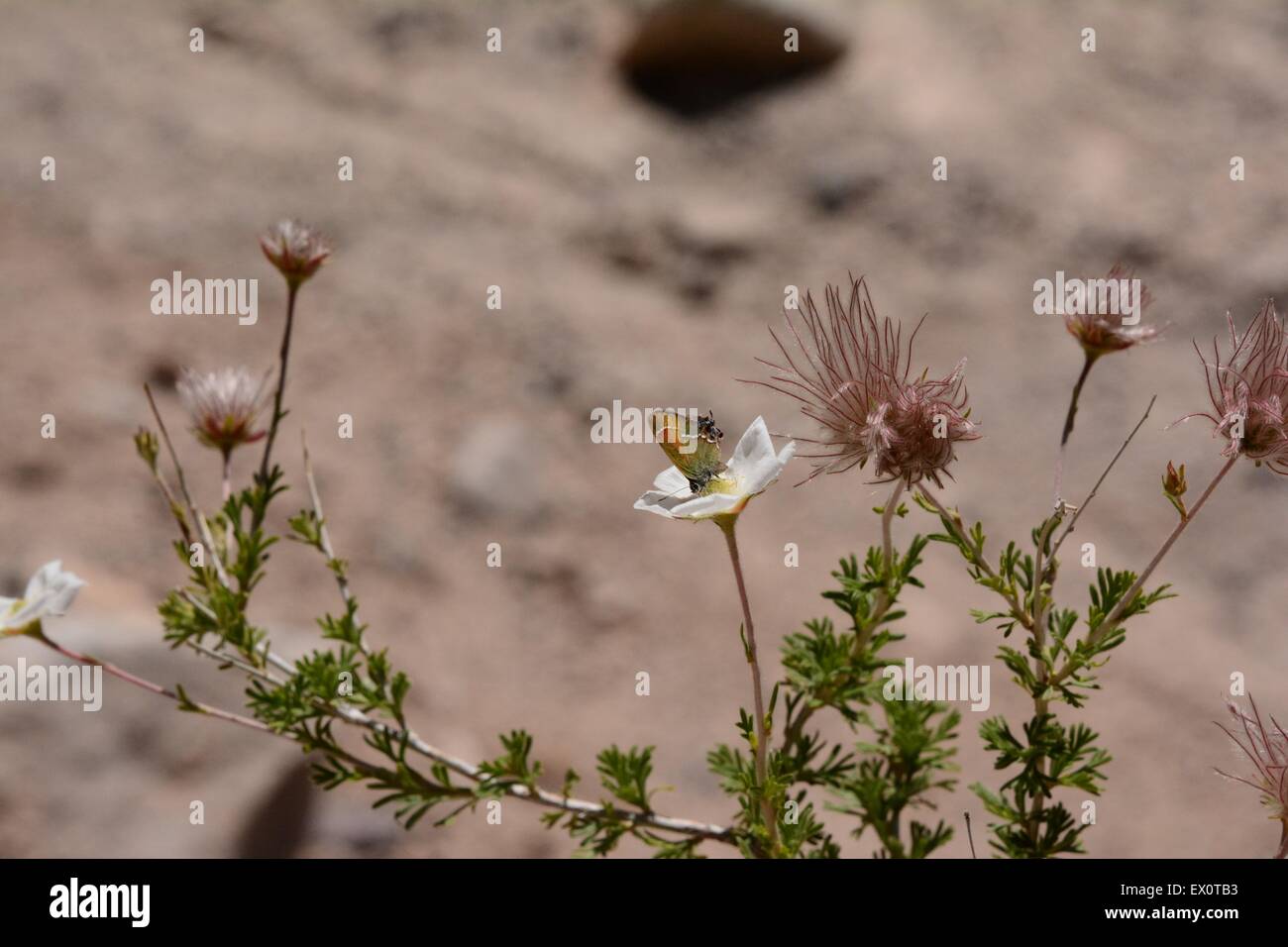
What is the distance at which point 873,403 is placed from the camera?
842mm

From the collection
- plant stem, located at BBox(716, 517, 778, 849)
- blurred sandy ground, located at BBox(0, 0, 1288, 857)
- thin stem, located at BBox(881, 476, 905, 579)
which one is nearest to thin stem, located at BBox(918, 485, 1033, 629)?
thin stem, located at BBox(881, 476, 905, 579)

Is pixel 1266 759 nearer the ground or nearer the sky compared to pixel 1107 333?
nearer the ground

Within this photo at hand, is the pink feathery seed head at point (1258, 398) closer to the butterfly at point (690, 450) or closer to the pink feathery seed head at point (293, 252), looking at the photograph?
the butterfly at point (690, 450)

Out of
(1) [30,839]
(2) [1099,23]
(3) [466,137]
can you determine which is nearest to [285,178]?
(3) [466,137]

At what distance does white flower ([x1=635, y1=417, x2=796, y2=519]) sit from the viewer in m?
0.80

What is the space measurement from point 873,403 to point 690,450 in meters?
0.13

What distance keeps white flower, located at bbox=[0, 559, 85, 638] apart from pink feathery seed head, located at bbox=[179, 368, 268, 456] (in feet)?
0.48

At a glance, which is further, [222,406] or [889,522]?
[222,406]

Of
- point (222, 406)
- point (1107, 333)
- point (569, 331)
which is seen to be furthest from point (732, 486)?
point (569, 331)

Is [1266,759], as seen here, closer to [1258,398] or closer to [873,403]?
[1258,398]

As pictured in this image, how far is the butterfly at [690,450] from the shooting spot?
846mm

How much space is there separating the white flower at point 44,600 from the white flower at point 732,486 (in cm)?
43

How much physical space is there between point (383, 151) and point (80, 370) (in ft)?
3.87

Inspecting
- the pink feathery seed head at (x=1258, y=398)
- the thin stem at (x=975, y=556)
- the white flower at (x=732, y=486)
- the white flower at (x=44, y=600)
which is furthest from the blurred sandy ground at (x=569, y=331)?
the pink feathery seed head at (x=1258, y=398)
